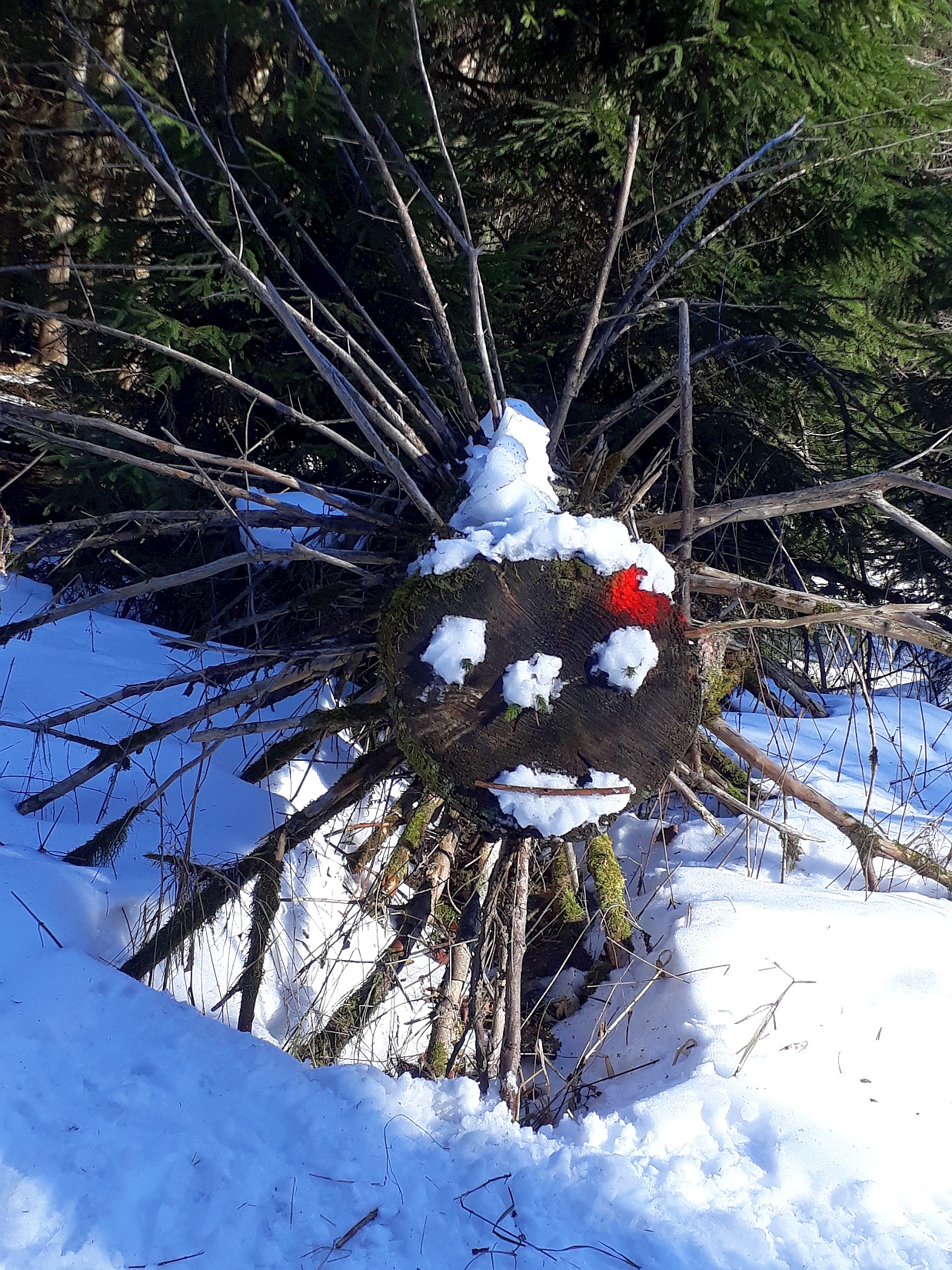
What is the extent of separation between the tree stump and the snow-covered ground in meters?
0.74

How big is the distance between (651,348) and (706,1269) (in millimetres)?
4081

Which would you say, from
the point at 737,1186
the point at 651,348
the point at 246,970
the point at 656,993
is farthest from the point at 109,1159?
the point at 651,348

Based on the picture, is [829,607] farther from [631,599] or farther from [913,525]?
[631,599]

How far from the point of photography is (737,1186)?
1822 mm

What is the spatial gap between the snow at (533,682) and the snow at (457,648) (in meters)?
0.09

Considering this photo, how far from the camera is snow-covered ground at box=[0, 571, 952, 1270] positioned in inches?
Result: 65.0

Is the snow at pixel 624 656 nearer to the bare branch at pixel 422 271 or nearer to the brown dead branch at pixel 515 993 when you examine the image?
the brown dead branch at pixel 515 993

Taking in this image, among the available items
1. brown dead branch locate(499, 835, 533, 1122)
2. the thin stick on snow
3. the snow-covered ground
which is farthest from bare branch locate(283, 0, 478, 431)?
the thin stick on snow

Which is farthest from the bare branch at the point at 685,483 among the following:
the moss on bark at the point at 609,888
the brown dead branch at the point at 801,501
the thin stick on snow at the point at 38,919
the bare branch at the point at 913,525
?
the thin stick on snow at the point at 38,919

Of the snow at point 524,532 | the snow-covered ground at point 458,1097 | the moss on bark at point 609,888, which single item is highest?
the snow at point 524,532

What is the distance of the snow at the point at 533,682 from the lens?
198cm

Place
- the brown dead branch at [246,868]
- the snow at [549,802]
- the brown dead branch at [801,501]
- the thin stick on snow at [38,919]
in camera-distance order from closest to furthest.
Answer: the snow at [549,802]
the thin stick on snow at [38,919]
the brown dead branch at [246,868]
the brown dead branch at [801,501]

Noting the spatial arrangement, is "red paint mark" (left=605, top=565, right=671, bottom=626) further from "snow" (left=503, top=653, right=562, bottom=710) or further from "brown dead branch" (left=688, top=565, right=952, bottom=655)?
"brown dead branch" (left=688, top=565, right=952, bottom=655)

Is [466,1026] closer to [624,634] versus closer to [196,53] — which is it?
[624,634]
